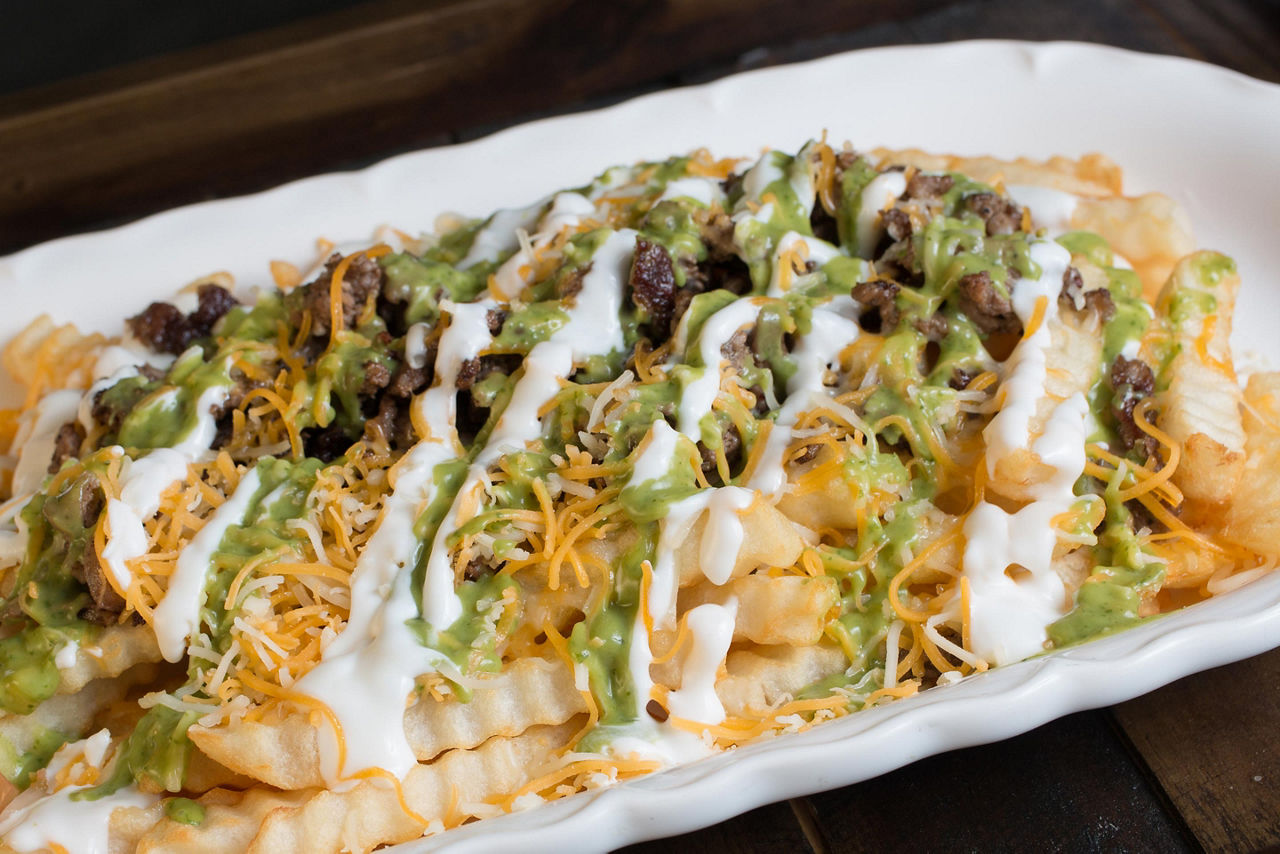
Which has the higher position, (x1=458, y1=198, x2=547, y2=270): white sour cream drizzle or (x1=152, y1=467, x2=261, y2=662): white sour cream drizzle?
(x1=458, y1=198, x2=547, y2=270): white sour cream drizzle

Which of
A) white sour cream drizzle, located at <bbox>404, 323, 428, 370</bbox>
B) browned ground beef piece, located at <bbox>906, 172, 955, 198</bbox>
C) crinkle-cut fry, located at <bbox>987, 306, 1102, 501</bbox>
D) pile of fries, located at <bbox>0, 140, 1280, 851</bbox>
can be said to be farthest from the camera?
browned ground beef piece, located at <bbox>906, 172, 955, 198</bbox>

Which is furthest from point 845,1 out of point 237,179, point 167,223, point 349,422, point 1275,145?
point 349,422

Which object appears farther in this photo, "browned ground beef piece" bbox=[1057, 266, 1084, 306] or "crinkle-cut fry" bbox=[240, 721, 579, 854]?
"browned ground beef piece" bbox=[1057, 266, 1084, 306]

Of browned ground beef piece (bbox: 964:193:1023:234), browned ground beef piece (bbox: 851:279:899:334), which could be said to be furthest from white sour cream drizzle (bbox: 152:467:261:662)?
browned ground beef piece (bbox: 964:193:1023:234)

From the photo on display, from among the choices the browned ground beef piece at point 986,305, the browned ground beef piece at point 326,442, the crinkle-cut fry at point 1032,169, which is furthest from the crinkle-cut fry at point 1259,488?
the browned ground beef piece at point 326,442

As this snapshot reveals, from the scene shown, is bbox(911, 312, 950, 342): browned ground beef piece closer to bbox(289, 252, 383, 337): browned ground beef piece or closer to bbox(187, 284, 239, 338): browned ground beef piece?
bbox(289, 252, 383, 337): browned ground beef piece

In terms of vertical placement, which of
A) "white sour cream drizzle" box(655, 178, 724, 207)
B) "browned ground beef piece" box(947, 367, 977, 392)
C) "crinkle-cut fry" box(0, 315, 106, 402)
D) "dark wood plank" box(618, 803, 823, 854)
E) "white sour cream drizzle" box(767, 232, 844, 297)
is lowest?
"dark wood plank" box(618, 803, 823, 854)
